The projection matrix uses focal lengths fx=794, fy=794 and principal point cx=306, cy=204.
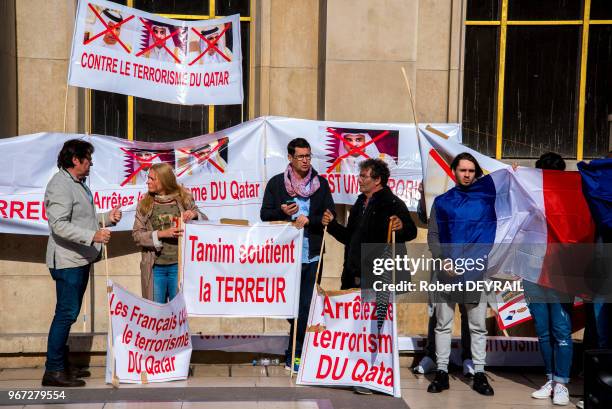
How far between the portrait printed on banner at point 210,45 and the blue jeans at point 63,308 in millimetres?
2317

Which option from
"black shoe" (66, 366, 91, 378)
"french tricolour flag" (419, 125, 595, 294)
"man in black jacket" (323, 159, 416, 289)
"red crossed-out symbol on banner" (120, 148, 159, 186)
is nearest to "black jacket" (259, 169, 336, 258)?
"man in black jacket" (323, 159, 416, 289)

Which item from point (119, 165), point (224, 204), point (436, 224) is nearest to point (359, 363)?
point (436, 224)

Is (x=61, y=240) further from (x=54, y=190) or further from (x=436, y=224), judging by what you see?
(x=436, y=224)

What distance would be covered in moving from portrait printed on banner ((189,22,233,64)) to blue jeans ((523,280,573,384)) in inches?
136

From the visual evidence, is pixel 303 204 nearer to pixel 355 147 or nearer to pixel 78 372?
pixel 355 147

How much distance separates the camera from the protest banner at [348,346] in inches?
247

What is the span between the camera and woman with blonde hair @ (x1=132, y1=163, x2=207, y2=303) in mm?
6672

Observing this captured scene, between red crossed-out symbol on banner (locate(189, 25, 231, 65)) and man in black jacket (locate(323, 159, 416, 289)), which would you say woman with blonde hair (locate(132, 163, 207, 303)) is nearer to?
red crossed-out symbol on banner (locate(189, 25, 231, 65))

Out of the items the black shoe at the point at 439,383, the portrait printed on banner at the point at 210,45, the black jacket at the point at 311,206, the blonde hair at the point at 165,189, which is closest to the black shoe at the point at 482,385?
the black shoe at the point at 439,383

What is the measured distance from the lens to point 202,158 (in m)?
7.79

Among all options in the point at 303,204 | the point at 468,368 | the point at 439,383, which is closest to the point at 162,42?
the point at 303,204

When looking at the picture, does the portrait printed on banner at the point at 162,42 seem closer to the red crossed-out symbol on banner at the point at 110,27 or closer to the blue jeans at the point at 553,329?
the red crossed-out symbol on banner at the point at 110,27

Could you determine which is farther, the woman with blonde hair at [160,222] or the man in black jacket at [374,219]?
the woman with blonde hair at [160,222]

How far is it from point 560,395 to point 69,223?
13.4 feet
